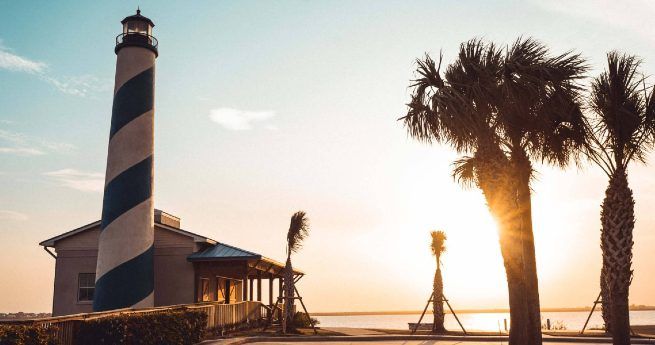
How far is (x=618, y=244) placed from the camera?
13.4m

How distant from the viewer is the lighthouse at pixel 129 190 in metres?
23.0

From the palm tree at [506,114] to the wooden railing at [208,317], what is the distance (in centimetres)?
956

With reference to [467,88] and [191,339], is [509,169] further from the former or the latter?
Answer: [191,339]

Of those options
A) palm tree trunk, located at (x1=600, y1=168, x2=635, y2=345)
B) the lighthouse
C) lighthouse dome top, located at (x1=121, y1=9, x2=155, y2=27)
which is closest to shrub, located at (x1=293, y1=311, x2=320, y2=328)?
the lighthouse

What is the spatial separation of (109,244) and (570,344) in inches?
689

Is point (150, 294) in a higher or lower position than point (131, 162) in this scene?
lower

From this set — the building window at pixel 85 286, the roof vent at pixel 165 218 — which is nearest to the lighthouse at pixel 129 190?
the building window at pixel 85 286

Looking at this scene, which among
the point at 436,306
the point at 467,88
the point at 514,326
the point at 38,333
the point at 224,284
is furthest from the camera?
the point at 224,284

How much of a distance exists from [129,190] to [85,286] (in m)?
7.63

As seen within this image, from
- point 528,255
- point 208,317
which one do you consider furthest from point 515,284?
point 208,317

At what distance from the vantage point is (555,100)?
15055mm

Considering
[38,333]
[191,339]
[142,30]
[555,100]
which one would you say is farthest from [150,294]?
[555,100]

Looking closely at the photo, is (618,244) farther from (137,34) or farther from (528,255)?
(137,34)

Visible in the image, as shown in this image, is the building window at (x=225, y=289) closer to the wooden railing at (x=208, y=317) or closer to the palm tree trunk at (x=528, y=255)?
the wooden railing at (x=208, y=317)
